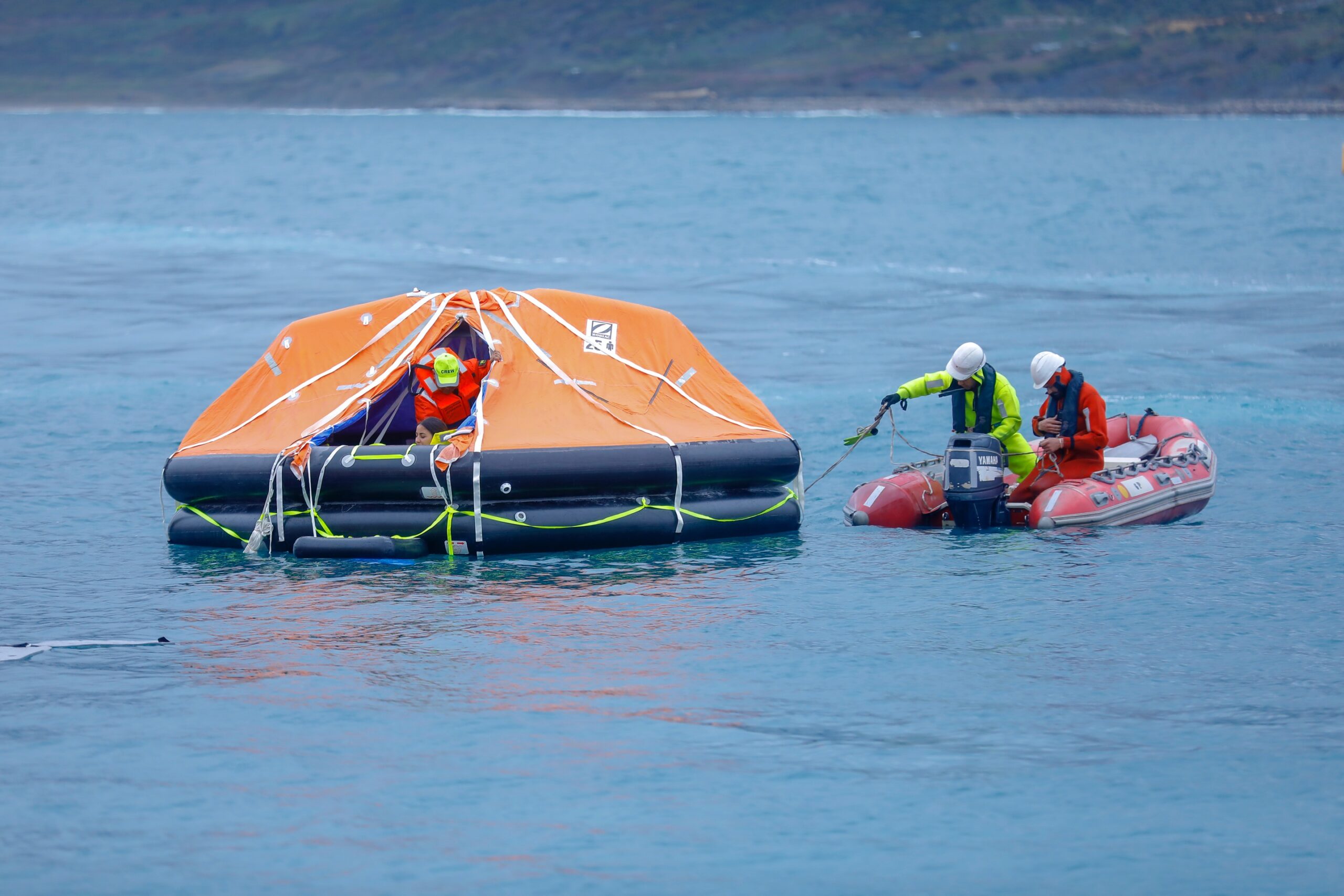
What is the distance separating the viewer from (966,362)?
10.9m

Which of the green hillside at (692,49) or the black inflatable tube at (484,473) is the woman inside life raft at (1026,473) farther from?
the green hillside at (692,49)

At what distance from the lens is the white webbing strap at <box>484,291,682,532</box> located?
10.5m

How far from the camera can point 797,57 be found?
476 ft

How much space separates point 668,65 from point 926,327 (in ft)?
428

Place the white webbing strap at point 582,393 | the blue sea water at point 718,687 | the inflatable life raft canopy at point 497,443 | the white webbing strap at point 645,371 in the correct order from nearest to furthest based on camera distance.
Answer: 1. the blue sea water at point 718,687
2. the inflatable life raft canopy at point 497,443
3. the white webbing strap at point 582,393
4. the white webbing strap at point 645,371

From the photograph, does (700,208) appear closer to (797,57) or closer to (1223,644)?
(1223,644)

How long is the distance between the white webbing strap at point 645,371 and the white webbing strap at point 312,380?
2.94 ft

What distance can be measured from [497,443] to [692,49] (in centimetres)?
14382

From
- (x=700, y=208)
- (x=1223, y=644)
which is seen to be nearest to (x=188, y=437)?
(x=1223, y=644)

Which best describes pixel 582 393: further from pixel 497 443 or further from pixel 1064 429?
pixel 1064 429

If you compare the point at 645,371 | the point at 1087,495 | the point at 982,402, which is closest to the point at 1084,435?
the point at 1087,495

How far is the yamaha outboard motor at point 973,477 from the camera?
35.4ft

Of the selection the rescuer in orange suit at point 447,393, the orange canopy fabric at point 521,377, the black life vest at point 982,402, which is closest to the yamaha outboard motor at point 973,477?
the black life vest at point 982,402

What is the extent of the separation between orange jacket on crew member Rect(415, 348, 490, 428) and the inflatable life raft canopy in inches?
5.7
